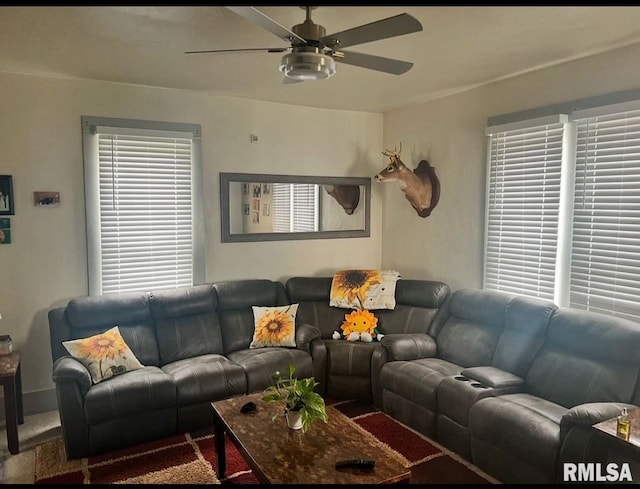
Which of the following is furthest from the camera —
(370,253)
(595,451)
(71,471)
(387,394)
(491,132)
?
(370,253)

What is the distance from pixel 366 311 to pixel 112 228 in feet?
7.96

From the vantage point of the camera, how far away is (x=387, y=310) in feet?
14.9

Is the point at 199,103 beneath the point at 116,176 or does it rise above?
above

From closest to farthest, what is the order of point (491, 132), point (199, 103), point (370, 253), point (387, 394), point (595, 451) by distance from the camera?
point (595, 451) < point (387, 394) < point (491, 132) < point (199, 103) < point (370, 253)

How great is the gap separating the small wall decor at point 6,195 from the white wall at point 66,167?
0.13 feet

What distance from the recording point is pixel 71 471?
3.01 m

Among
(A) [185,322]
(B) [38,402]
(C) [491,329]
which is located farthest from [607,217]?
(B) [38,402]


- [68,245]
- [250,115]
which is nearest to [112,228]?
[68,245]

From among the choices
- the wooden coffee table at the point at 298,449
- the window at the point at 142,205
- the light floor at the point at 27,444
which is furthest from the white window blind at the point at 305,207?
the light floor at the point at 27,444

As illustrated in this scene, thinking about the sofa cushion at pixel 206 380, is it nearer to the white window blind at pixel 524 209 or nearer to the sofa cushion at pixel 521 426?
the sofa cushion at pixel 521 426

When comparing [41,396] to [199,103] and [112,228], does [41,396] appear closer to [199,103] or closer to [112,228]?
[112,228]

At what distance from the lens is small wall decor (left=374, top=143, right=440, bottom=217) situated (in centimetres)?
468

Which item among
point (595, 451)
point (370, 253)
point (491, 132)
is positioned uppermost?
point (491, 132)

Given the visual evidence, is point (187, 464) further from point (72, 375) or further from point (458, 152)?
point (458, 152)
